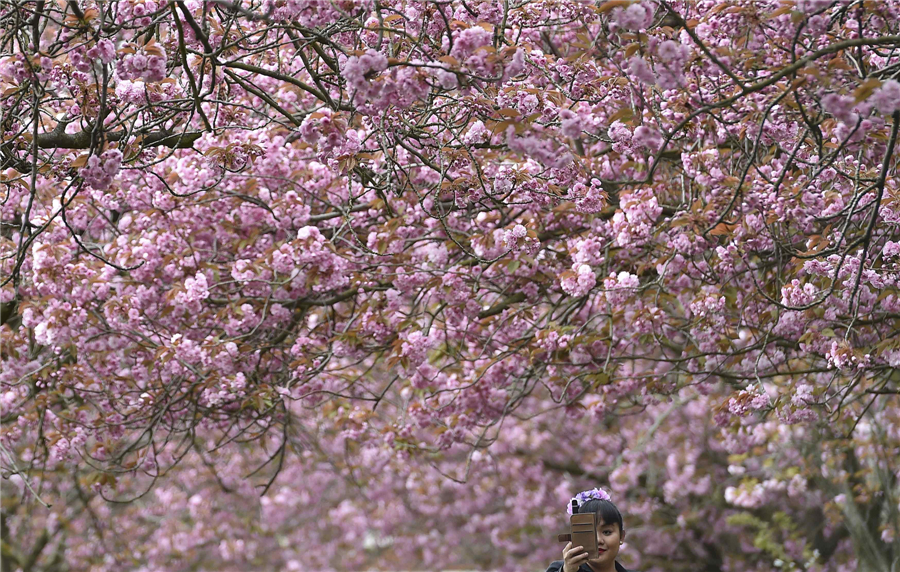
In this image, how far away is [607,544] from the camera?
360cm

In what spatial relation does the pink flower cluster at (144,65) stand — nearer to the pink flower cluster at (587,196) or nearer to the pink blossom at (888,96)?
the pink flower cluster at (587,196)

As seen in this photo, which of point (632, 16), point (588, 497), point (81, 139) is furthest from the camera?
point (81, 139)

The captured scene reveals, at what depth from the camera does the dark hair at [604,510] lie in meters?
3.64

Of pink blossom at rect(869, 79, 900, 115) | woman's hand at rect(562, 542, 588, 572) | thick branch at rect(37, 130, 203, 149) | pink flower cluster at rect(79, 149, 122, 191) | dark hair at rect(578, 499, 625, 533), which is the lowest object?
woman's hand at rect(562, 542, 588, 572)

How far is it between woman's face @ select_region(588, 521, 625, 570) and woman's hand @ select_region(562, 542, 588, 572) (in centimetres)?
18

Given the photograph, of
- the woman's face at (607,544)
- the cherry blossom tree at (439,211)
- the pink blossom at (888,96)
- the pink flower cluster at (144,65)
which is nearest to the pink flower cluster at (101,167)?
the cherry blossom tree at (439,211)

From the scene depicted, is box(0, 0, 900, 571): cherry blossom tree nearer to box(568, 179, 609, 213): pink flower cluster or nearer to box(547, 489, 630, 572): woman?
box(568, 179, 609, 213): pink flower cluster

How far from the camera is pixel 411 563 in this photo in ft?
52.1

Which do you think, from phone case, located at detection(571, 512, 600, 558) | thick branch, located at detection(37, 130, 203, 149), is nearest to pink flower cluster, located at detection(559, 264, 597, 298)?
phone case, located at detection(571, 512, 600, 558)

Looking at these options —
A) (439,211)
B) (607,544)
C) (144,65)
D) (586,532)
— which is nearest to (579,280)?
(439,211)

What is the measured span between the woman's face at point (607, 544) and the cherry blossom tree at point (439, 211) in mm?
1383

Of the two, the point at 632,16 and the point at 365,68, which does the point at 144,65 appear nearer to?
the point at 365,68

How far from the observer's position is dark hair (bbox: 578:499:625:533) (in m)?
3.64

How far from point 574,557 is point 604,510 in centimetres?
37
